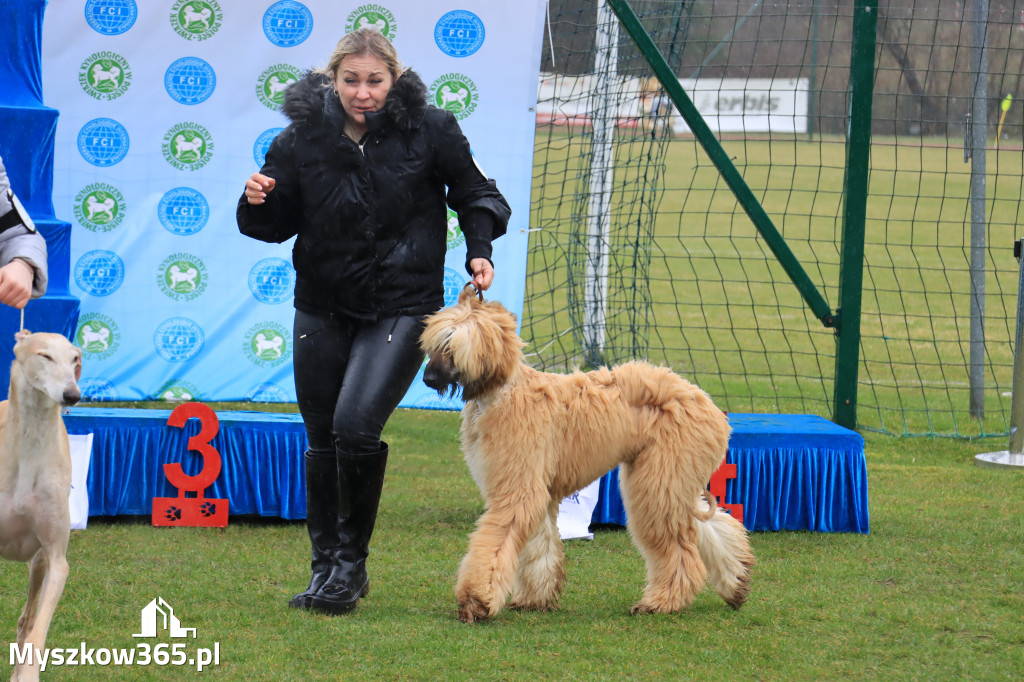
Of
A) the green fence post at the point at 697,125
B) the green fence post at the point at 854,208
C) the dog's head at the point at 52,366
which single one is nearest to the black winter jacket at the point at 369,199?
the dog's head at the point at 52,366

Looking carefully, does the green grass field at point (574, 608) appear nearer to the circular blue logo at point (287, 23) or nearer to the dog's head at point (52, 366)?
the dog's head at point (52, 366)

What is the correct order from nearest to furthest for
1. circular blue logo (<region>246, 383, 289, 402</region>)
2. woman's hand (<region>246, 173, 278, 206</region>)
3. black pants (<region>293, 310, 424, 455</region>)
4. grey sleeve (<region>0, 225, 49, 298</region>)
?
grey sleeve (<region>0, 225, 49, 298</region>)
woman's hand (<region>246, 173, 278, 206</region>)
black pants (<region>293, 310, 424, 455</region>)
circular blue logo (<region>246, 383, 289, 402</region>)

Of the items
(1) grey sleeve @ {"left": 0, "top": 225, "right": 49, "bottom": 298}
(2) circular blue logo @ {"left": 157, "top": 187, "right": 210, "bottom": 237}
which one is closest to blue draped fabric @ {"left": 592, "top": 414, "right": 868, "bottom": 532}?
(1) grey sleeve @ {"left": 0, "top": 225, "right": 49, "bottom": 298}

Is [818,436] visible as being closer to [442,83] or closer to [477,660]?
[477,660]

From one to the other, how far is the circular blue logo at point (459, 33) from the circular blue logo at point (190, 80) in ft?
4.96

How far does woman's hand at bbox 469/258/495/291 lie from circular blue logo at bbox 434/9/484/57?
3.81 meters

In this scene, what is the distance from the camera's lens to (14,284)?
102 inches

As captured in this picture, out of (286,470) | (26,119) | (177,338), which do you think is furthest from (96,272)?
(286,470)

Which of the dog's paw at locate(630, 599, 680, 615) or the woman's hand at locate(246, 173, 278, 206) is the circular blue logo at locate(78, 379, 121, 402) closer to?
the woman's hand at locate(246, 173, 278, 206)

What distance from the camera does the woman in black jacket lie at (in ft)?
11.4

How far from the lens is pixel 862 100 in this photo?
5.78 m

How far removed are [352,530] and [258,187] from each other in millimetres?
1165

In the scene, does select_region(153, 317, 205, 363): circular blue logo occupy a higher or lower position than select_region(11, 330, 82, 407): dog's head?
lower

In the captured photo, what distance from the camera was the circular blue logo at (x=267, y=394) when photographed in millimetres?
7195
